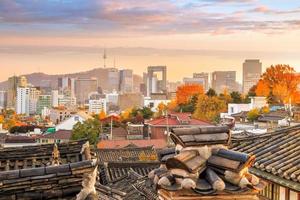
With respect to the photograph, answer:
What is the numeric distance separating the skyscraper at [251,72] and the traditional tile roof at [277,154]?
171m

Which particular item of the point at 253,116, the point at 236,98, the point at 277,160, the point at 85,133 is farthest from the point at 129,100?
the point at 277,160

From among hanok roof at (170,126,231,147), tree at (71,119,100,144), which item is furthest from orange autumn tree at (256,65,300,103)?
hanok roof at (170,126,231,147)

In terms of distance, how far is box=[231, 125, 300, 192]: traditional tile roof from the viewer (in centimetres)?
960

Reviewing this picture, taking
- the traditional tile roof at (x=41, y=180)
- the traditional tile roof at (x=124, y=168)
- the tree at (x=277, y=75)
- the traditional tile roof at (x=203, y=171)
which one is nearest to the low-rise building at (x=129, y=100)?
the tree at (x=277, y=75)

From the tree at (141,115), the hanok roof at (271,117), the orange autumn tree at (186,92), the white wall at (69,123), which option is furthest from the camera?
the orange autumn tree at (186,92)

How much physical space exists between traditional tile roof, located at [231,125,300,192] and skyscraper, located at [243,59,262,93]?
170995 millimetres

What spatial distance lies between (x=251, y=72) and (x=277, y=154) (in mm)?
179603

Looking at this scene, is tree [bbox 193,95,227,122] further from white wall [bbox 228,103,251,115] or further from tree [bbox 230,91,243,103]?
tree [bbox 230,91,243,103]

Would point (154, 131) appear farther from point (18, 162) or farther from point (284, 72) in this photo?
point (18, 162)

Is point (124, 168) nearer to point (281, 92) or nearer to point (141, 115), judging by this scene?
point (281, 92)

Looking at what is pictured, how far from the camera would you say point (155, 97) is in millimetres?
153125

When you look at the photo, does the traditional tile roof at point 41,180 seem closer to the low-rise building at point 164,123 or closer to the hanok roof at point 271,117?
the hanok roof at point 271,117

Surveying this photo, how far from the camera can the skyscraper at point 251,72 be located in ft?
598

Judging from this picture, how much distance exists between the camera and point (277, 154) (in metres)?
10.9
